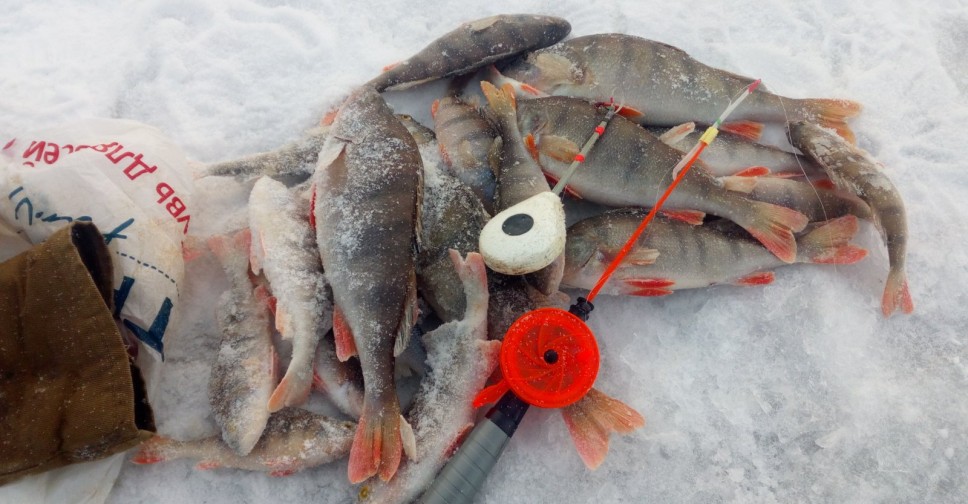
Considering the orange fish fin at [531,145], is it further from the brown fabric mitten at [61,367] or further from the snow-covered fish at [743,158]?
the brown fabric mitten at [61,367]

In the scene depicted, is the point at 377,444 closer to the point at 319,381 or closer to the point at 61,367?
the point at 319,381

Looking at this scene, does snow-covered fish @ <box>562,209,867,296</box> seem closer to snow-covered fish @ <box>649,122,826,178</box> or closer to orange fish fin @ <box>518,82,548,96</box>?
snow-covered fish @ <box>649,122,826,178</box>

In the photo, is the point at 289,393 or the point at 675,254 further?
the point at 675,254

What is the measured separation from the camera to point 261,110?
316cm

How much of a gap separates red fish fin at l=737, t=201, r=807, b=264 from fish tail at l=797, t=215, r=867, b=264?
0.14m

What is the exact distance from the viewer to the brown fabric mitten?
198cm

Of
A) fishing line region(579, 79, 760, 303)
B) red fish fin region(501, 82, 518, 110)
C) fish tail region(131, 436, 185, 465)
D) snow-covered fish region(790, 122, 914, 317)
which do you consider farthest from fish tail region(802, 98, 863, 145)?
fish tail region(131, 436, 185, 465)

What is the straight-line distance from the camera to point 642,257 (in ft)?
8.39

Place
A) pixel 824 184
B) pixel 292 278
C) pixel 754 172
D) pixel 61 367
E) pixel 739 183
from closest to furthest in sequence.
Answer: pixel 61 367 < pixel 292 278 < pixel 739 183 < pixel 754 172 < pixel 824 184

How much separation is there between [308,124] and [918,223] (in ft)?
9.92

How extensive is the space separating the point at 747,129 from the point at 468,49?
147 centimetres

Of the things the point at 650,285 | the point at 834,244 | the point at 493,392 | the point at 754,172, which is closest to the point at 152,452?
the point at 493,392

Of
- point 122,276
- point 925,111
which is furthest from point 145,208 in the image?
point 925,111

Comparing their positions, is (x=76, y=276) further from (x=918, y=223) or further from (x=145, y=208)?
(x=918, y=223)
